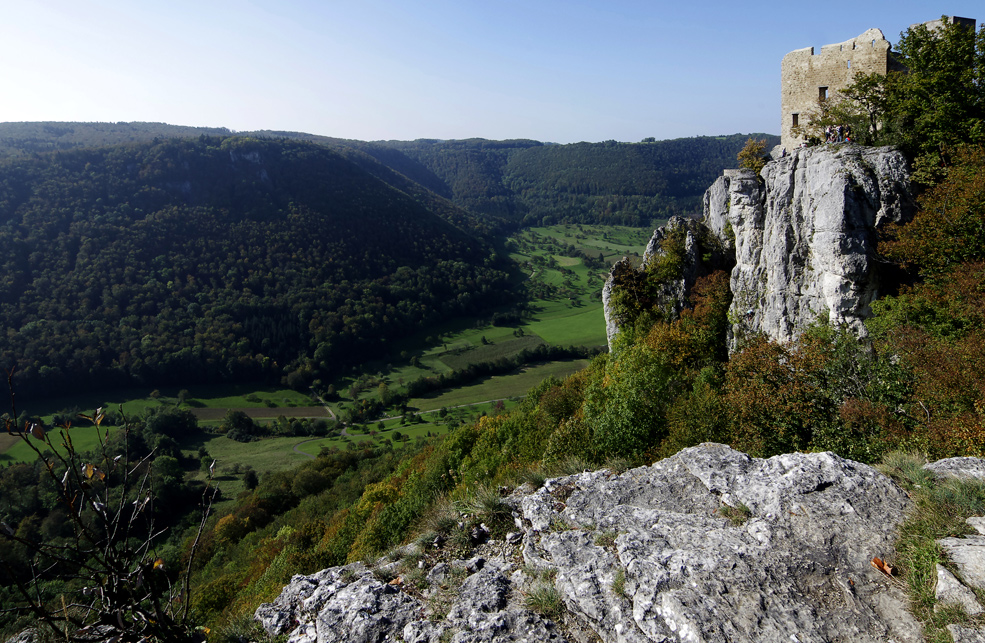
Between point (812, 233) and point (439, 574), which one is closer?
point (439, 574)

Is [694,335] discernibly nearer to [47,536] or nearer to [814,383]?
[814,383]

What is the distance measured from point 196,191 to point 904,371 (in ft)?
489

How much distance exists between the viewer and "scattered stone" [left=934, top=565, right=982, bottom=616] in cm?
505

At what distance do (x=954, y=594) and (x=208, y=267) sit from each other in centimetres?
12934

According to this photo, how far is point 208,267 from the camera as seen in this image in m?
113

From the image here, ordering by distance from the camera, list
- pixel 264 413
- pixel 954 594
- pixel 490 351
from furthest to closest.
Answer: pixel 490 351
pixel 264 413
pixel 954 594

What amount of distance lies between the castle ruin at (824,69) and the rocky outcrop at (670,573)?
20.2m

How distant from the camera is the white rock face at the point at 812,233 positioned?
687 inches

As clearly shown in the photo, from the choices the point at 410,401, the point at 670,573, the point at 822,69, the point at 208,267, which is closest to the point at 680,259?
the point at 822,69

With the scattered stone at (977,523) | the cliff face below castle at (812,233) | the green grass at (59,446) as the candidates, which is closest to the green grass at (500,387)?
the green grass at (59,446)

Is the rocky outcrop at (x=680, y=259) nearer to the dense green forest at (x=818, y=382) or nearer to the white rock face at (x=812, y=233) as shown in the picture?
the dense green forest at (x=818, y=382)

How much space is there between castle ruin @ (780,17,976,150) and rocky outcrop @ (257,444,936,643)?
20208 mm

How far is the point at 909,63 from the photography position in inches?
730

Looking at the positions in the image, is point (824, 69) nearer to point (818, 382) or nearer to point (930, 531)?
point (818, 382)
